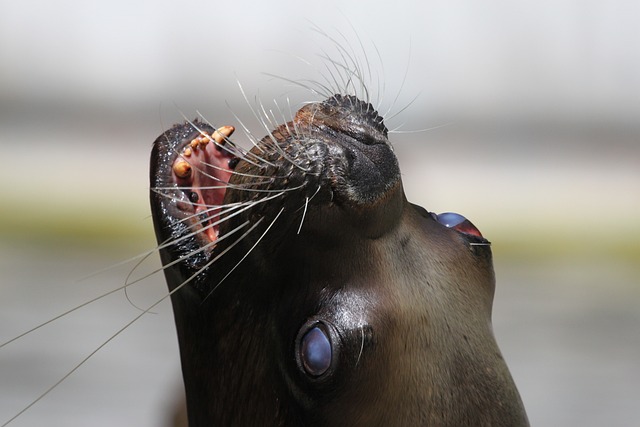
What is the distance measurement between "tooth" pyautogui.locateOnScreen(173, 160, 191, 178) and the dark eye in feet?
1.02

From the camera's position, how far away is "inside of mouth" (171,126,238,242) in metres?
1.15

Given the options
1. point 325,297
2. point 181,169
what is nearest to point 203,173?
point 181,169

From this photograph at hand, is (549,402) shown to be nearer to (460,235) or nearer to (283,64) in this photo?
(460,235)

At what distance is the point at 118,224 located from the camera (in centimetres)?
183

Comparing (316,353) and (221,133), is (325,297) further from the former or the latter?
(221,133)

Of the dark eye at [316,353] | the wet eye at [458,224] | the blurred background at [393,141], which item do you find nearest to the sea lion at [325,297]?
the dark eye at [316,353]

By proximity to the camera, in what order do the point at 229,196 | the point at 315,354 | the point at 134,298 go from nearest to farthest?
the point at 315,354, the point at 229,196, the point at 134,298

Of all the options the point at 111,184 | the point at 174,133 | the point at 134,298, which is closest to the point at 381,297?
the point at 174,133

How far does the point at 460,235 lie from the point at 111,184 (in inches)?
35.8

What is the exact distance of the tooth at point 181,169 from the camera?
1179 millimetres

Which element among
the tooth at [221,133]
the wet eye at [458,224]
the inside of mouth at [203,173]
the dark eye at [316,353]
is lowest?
the dark eye at [316,353]

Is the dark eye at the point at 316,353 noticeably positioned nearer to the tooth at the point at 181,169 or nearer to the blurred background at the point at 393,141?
the tooth at the point at 181,169

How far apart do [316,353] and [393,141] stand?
3.51 ft

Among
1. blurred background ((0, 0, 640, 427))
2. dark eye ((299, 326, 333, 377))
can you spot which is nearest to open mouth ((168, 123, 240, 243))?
dark eye ((299, 326, 333, 377))
